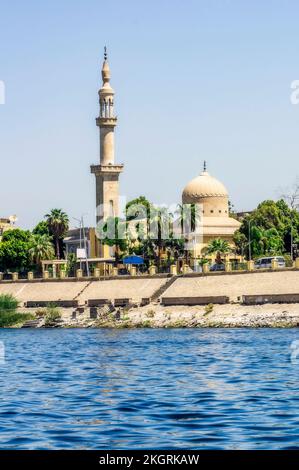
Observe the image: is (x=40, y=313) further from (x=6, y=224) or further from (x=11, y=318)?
(x=6, y=224)

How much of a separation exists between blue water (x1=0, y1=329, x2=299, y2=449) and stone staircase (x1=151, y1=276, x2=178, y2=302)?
31.9 m

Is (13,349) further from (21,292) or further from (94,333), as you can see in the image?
(21,292)

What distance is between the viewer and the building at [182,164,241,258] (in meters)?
130

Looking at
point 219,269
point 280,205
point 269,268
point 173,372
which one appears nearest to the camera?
point 173,372

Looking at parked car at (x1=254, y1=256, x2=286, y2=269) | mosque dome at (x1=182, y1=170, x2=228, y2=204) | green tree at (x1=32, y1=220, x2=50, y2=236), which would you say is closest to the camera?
parked car at (x1=254, y1=256, x2=286, y2=269)

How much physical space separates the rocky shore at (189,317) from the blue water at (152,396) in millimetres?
16873

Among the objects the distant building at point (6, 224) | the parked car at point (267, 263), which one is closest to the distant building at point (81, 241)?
the distant building at point (6, 224)

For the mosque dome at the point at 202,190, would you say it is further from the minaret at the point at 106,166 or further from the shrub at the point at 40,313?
the shrub at the point at 40,313

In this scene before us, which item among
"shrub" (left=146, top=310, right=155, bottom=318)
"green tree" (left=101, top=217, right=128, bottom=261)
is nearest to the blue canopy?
"green tree" (left=101, top=217, right=128, bottom=261)

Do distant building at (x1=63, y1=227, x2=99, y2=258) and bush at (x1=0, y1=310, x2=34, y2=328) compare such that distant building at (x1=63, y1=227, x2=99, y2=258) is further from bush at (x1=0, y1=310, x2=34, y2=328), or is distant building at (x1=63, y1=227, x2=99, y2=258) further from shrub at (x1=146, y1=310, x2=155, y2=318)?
shrub at (x1=146, y1=310, x2=155, y2=318)

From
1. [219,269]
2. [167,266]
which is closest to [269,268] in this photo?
[219,269]

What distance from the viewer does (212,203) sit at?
5344 inches

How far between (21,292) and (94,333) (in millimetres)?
31097
